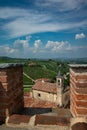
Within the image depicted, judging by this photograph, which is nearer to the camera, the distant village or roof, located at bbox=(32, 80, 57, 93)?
the distant village

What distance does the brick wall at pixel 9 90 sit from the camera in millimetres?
4145

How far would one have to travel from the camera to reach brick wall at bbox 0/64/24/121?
163 inches

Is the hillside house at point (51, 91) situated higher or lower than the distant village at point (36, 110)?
lower

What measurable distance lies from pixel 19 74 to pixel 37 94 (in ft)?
128

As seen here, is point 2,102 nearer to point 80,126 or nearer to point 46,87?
point 80,126

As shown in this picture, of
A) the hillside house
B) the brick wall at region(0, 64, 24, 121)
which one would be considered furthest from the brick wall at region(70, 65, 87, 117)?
the hillside house

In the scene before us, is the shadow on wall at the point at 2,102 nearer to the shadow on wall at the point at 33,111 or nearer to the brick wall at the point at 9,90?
the brick wall at the point at 9,90

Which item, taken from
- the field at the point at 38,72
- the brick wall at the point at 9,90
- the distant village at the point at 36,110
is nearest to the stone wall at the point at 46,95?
the field at the point at 38,72

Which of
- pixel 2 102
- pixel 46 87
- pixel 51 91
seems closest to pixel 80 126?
pixel 2 102

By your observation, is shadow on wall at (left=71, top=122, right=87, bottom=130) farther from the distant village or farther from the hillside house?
the hillside house

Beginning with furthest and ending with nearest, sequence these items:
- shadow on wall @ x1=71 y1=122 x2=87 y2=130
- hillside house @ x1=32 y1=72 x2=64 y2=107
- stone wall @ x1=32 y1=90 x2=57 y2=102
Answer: stone wall @ x1=32 y1=90 x2=57 y2=102, hillside house @ x1=32 y1=72 x2=64 y2=107, shadow on wall @ x1=71 y1=122 x2=87 y2=130

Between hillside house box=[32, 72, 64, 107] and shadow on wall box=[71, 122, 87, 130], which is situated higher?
shadow on wall box=[71, 122, 87, 130]

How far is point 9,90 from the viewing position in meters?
A: 4.30

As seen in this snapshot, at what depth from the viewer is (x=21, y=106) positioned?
5.34 meters
